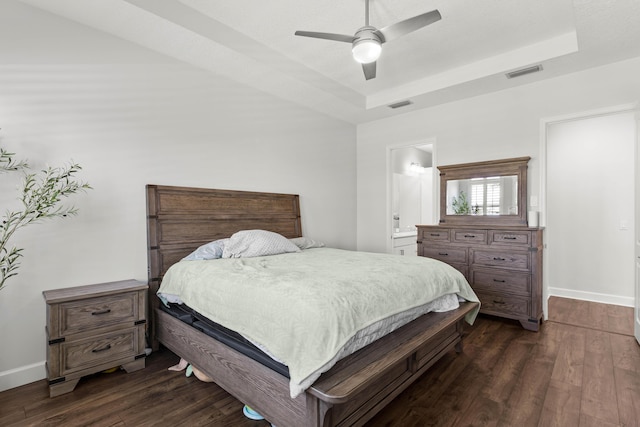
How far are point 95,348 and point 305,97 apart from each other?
11.6 feet

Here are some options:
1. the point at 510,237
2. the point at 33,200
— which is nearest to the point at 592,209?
the point at 510,237

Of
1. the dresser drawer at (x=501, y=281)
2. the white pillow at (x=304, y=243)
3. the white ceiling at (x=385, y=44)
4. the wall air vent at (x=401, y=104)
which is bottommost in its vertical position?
the dresser drawer at (x=501, y=281)

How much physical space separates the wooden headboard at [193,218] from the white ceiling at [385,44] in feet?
4.54

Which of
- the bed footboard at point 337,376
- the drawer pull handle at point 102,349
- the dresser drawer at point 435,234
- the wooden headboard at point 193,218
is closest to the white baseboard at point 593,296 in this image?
the dresser drawer at point 435,234

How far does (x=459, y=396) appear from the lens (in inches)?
83.5

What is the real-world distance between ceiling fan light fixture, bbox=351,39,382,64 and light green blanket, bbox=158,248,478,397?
1581mm

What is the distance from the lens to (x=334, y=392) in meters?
1.38

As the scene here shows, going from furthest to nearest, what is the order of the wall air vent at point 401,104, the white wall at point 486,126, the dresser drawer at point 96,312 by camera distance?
the wall air vent at point 401,104
the white wall at point 486,126
the dresser drawer at point 96,312

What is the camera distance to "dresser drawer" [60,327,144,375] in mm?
2217

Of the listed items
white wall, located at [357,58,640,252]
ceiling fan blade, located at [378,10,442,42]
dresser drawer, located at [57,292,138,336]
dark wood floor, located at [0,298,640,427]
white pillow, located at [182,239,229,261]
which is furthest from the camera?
white wall, located at [357,58,640,252]

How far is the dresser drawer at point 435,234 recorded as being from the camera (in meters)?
3.98

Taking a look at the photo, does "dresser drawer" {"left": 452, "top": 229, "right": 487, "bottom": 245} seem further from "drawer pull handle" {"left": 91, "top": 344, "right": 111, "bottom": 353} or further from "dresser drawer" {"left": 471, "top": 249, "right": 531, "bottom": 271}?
"drawer pull handle" {"left": 91, "top": 344, "right": 111, "bottom": 353}

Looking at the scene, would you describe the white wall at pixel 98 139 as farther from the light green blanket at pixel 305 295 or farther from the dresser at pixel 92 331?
A: the light green blanket at pixel 305 295

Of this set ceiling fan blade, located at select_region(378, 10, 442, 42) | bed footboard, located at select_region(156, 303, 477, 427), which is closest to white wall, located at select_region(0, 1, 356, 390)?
bed footboard, located at select_region(156, 303, 477, 427)
